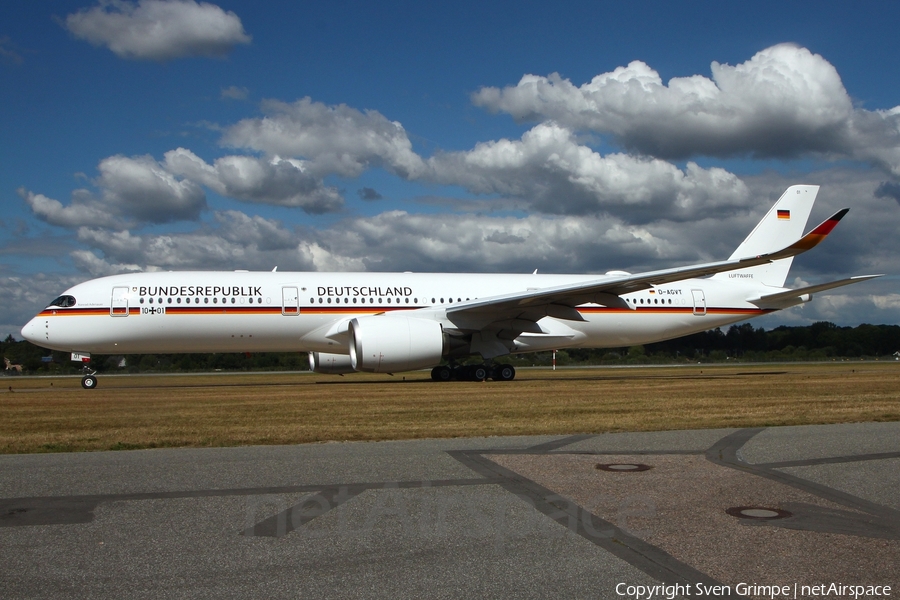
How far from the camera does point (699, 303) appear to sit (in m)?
28.1

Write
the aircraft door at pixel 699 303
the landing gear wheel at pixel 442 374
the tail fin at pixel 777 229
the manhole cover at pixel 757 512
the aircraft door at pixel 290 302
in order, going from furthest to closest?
the tail fin at pixel 777 229 → the aircraft door at pixel 699 303 → the landing gear wheel at pixel 442 374 → the aircraft door at pixel 290 302 → the manhole cover at pixel 757 512

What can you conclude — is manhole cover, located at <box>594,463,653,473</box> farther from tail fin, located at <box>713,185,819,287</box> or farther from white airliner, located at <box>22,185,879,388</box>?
tail fin, located at <box>713,185,819,287</box>

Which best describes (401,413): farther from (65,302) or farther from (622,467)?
(65,302)

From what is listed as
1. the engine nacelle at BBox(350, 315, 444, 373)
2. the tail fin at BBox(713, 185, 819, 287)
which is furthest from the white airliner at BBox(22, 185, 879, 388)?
the tail fin at BBox(713, 185, 819, 287)

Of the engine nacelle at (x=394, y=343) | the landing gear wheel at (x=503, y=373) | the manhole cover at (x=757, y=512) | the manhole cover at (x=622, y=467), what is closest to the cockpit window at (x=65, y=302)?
the engine nacelle at (x=394, y=343)

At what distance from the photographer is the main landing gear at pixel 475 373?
80.7ft

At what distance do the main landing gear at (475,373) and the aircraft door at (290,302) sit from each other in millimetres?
4851

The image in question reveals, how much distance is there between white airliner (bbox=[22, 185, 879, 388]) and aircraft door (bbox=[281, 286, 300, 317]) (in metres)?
0.03

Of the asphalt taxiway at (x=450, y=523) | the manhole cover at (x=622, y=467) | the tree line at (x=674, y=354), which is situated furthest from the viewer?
the tree line at (x=674, y=354)

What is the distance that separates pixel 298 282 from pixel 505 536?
64.8 ft

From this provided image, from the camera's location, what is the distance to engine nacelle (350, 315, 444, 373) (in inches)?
825

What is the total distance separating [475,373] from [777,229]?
1282cm

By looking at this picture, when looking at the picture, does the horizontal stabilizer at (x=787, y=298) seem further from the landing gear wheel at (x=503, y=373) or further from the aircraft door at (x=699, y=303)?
the landing gear wheel at (x=503, y=373)

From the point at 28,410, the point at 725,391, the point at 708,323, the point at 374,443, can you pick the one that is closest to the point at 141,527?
the point at 374,443
